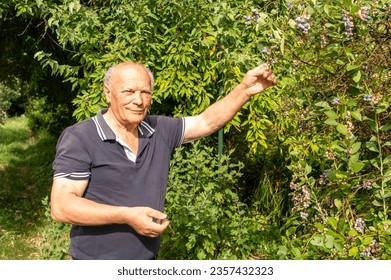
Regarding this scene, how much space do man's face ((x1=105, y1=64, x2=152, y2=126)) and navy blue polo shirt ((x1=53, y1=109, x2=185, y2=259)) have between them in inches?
3.9

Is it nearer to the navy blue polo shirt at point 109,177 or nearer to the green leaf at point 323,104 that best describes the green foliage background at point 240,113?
the green leaf at point 323,104

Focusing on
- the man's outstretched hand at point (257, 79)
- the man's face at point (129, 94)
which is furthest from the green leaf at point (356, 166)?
the man's face at point (129, 94)

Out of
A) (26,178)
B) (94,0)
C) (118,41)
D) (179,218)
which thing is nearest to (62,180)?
(179,218)

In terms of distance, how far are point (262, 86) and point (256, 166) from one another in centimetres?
276

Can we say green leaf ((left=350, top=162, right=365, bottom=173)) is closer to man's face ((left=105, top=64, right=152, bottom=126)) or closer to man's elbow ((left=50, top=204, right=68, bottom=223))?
man's face ((left=105, top=64, right=152, bottom=126))

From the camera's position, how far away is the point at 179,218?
4188 millimetres

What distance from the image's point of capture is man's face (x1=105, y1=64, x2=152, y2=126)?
8.46 ft

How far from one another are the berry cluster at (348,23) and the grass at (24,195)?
354 centimetres

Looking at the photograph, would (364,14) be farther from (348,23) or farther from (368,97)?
(368,97)

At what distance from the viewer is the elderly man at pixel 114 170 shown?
2.39m

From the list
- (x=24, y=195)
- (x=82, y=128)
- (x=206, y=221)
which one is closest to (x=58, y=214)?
(x=82, y=128)

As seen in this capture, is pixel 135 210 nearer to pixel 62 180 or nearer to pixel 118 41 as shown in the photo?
pixel 62 180

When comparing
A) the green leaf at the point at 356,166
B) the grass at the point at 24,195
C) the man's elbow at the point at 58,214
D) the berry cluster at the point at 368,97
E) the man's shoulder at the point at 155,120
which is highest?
the berry cluster at the point at 368,97

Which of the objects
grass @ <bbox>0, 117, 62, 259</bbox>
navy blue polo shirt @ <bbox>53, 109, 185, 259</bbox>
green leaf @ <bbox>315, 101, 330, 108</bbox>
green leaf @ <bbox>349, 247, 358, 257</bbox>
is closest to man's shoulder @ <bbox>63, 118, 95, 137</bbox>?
navy blue polo shirt @ <bbox>53, 109, 185, 259</bbox>
